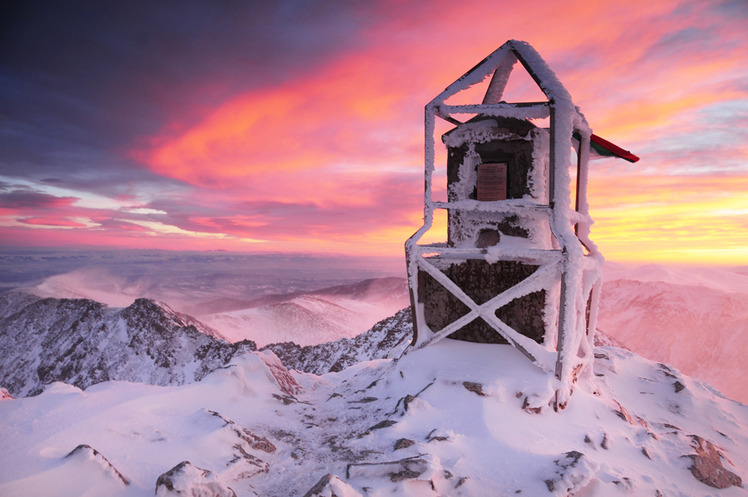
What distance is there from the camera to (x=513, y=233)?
9.48 m

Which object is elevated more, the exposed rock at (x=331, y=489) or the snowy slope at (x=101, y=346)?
the exposed rock at (x=331, y=489)

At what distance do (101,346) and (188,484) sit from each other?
146ft

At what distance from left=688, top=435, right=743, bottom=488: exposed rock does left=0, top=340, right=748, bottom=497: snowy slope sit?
3 cm

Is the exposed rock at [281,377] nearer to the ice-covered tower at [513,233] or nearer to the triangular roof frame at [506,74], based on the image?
the ice-covered tower at [513,233]

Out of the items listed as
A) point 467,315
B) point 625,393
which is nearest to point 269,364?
point 467,315

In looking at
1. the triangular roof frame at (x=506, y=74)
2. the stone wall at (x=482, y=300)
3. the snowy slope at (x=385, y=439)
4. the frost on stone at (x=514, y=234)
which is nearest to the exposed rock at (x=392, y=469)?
the snowy slope at (x=385, y=439)

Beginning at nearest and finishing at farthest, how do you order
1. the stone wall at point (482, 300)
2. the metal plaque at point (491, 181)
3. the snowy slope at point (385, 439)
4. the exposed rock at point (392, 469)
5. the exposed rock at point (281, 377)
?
the snowy slope at point (385, 439) → the exposed rock at point (392, 469) → the stone wall at point (482, 300) → the metal plaque at point (491, 181) → the exposed rock at point (281, 377)

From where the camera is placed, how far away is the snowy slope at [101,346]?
107 ft

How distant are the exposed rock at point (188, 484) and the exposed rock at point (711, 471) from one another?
7.77 metres

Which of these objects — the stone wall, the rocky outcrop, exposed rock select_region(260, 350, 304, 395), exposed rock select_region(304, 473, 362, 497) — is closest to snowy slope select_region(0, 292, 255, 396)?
the rocky outcrop

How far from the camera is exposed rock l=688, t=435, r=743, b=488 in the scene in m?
5.91

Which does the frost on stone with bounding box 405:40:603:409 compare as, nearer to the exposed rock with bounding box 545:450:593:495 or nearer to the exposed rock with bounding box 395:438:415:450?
the exposed rock with bounding box 545:450:593:495

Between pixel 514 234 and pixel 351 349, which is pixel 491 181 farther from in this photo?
pixel 351 349

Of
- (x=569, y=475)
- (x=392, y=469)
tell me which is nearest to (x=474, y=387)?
(x=569, y=475)
